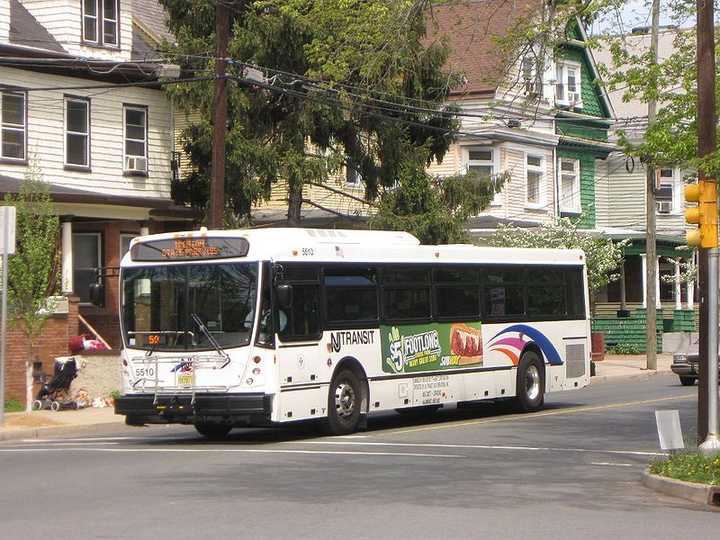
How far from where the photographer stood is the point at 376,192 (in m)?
34.8

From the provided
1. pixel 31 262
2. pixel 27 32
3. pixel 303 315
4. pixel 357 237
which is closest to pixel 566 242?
pixel 27 32

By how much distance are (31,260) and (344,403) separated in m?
6.96

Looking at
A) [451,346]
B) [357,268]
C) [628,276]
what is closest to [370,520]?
[357,268]

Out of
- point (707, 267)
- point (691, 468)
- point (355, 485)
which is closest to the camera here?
point (691, 468)

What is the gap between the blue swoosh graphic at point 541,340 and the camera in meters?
24.5

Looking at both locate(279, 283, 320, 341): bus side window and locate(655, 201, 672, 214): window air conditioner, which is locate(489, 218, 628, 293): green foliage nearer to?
locate(655, 201, 672, 214): window air conditioner

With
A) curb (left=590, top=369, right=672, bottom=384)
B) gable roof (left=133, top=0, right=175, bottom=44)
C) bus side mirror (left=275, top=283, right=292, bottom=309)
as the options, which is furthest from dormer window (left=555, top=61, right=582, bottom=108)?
Result: bus side mirror (left=275, top=283, right=292, bottom=309)

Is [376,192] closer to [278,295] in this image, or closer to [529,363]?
[529,363]

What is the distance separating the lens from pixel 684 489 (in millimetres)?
13164

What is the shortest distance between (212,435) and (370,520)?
10.2 meters

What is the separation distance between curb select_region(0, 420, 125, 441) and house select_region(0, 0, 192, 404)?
5.66 meters

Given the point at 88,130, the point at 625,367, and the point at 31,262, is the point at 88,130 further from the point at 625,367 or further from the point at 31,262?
the point at 625,367

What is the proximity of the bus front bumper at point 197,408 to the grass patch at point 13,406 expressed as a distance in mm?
6933

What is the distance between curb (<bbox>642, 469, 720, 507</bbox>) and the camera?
41.7ft
